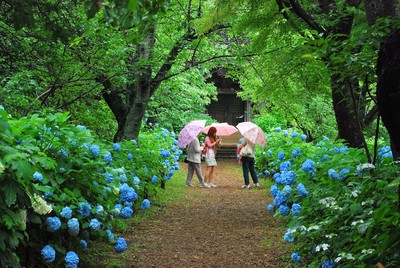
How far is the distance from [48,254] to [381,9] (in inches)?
143

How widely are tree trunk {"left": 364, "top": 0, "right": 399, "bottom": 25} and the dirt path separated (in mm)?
2723

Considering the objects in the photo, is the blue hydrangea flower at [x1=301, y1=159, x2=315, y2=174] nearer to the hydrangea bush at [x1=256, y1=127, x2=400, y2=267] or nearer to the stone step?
the hydrangea bush at [x1=256, y1=127, x2=400, y2=267]

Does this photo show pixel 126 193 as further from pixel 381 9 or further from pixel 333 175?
pixel 381 9

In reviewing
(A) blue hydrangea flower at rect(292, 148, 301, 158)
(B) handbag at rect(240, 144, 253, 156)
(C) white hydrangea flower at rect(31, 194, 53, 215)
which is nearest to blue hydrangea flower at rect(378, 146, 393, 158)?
(A) blue hydrangea flower at rect(292, 148, 301, 158)

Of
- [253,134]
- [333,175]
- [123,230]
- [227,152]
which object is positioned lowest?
[227,152]

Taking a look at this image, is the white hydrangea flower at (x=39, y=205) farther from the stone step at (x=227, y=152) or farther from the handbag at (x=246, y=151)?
the stone step at (x=227, y=152)

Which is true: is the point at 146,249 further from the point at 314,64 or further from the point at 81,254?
the point at 314,64

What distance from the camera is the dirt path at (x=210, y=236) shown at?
5.89 metres

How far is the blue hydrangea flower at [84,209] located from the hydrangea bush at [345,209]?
173 cm

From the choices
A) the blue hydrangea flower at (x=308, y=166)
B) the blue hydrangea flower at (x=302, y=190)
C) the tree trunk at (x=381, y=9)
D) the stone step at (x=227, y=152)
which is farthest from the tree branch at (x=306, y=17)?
the stone step at (x=227, y=152)

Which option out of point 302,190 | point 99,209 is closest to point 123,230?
point 99,209

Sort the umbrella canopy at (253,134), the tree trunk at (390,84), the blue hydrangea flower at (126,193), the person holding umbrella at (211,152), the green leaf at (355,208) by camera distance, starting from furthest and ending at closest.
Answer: the person holding umbrella at (211,152)
the umbrella canopy at (253,134)
the blue hydrangea flower at (126,193)
the green leaf at (355,208)
the tree trunk at (390,84)

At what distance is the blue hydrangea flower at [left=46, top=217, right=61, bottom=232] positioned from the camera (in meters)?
4.07

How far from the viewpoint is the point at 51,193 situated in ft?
14.0
